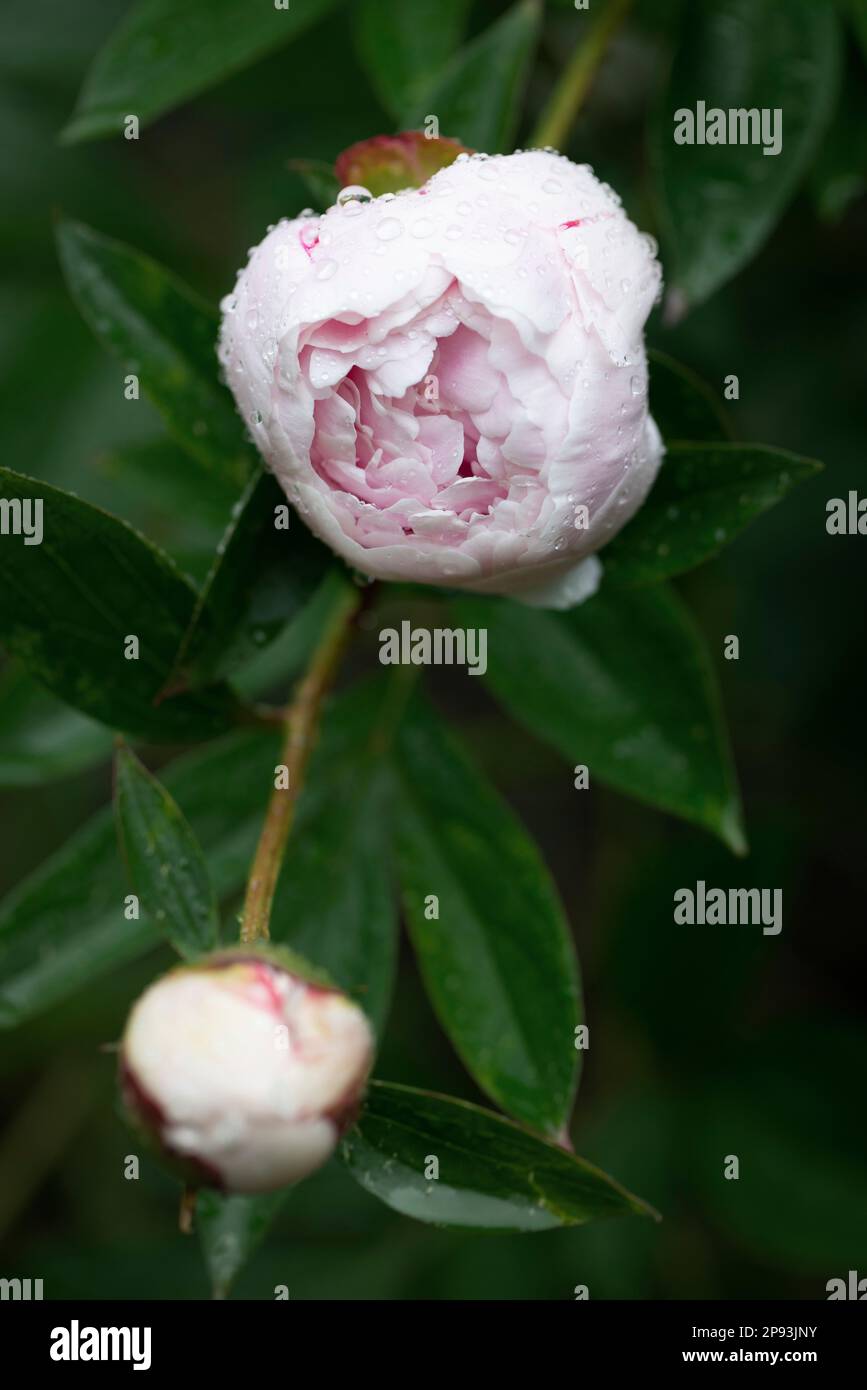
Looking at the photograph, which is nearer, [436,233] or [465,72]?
[436,233]

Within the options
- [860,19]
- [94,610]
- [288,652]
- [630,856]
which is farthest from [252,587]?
[630,856]

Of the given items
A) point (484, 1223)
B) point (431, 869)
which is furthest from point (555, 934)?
point (484, 1223)

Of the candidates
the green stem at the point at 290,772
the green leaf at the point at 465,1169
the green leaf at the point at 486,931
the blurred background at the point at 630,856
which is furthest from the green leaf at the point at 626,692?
the blurred background at the point at 630,856

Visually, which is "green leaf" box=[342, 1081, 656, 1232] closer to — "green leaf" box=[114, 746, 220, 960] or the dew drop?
"green leaf" box=[114, 746, 220, 960]

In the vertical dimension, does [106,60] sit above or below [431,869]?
above

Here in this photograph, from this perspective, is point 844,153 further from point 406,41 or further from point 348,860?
point 348,860
